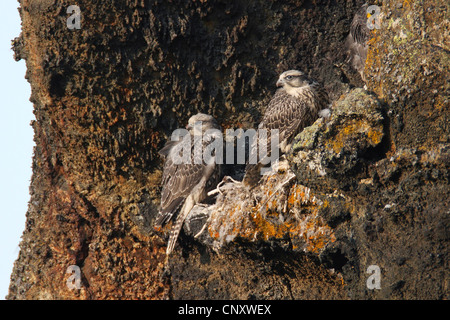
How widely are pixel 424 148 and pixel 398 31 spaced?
1.04 meters

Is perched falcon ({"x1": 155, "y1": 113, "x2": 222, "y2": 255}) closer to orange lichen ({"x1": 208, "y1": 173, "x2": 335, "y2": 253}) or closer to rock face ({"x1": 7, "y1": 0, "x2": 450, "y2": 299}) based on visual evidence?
rock face ({"x1": 7, "y1": 0, "x2": 450, "y2": 299})

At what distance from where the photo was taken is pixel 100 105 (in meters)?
5.83

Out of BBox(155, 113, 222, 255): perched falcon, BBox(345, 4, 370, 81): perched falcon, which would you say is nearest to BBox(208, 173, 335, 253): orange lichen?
BBox(155, 113, 222, 255): perched falcon

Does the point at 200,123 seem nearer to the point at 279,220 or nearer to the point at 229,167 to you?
the point at 229,167

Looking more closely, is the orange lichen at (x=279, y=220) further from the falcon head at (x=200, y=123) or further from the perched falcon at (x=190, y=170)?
the falcon head at (x=200, y=123)

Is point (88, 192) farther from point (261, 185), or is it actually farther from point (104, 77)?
point (261, 185)

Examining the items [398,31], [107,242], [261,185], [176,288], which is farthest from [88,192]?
[398,31]

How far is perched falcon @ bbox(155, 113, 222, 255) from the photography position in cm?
562

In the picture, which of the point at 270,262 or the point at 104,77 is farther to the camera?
the point at 104,77

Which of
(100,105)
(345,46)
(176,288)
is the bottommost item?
(176,288)

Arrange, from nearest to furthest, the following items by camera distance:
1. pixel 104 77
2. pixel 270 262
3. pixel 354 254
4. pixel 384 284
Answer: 1. pixel 384 284
2. pixel 354 254
3. pixel 270 262
4. pixel 104 77

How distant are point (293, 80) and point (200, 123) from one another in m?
1.05

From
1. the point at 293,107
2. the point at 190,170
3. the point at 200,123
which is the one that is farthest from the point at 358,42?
the point at 190,170

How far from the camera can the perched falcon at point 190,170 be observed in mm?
5625
